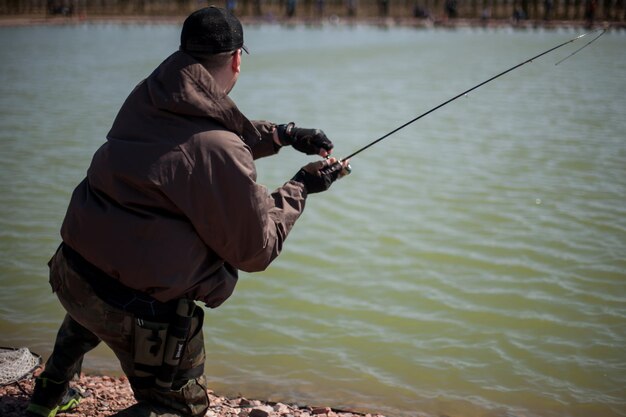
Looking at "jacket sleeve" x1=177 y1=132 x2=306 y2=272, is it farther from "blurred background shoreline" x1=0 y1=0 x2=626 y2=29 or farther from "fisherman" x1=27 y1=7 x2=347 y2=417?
"blurred background shoreline" x1=0 y1=0 x2=626 y2=29

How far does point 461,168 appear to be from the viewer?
10148 millimetres

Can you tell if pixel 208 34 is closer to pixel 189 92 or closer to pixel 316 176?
pixel 189 92

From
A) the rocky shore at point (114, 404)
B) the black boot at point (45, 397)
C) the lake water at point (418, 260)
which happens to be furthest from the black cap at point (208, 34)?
the lake water at point (418, 260)

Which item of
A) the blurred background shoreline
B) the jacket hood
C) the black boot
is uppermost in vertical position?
the blurred background shoreline

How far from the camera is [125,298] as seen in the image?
264 cm

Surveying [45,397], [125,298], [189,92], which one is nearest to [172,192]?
[189,92]

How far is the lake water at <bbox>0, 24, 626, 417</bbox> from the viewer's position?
4.70 m

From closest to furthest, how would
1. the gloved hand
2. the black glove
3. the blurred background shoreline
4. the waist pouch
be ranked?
the waist pouch, the gloved hand, the black glove, the blurred background shoreline

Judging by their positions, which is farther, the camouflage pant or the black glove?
the black glove

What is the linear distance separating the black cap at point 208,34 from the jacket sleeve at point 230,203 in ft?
1.05

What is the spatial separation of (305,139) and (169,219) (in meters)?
0.92

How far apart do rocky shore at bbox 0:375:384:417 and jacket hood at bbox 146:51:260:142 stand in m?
1.67

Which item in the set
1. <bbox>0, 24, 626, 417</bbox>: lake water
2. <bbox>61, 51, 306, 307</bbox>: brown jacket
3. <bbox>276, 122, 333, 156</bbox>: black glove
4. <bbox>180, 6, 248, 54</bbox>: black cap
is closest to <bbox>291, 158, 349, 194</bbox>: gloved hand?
<bbox>276, 122, 333, 156</bbox>: black glove

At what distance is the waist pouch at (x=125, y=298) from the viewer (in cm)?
264
